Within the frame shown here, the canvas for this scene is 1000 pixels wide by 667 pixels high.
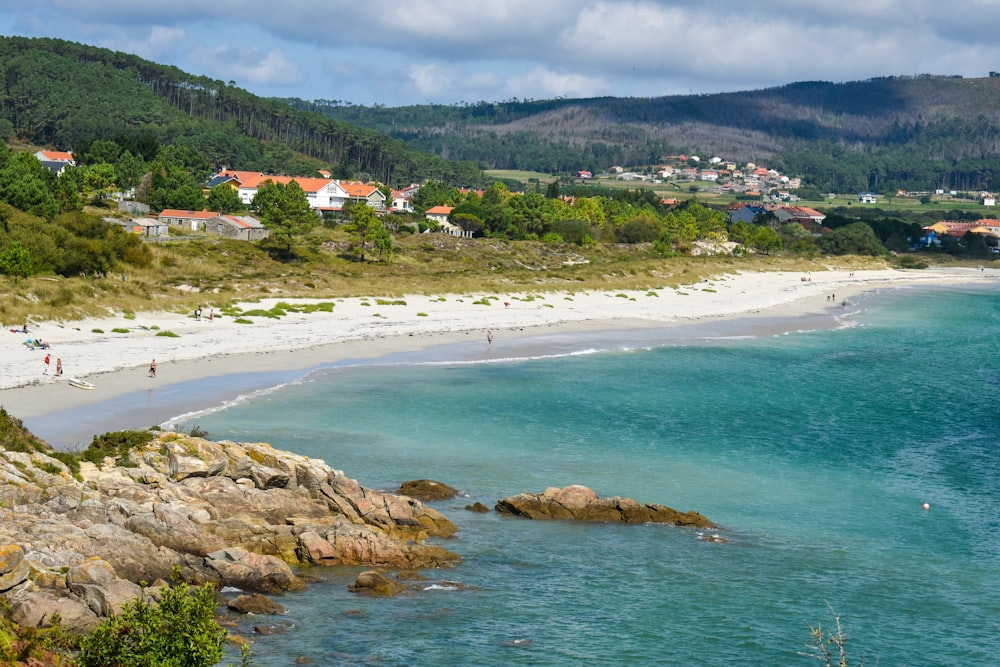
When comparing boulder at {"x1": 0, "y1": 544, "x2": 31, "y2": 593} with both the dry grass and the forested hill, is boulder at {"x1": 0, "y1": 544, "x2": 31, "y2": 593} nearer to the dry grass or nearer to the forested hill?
the dry grass

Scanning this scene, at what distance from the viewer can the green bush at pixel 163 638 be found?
54.1ft

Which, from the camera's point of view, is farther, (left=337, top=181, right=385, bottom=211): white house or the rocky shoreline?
(left=337, top=181, right=385, bottom=211): white house

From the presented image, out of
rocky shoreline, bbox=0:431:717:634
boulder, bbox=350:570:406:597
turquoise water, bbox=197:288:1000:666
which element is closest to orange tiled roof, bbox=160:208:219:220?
turquoise water, bbox=197:288:1000:666

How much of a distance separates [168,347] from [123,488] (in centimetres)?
2715

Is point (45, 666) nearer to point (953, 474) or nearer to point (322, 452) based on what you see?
point (322, 452)

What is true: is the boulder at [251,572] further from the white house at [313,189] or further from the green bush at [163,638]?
the white house at [313,189]

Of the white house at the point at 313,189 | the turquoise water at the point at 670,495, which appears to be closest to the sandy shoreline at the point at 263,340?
the turquoise water at the point at 670,495

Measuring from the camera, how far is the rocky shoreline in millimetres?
20859

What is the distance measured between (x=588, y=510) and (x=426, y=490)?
4.73 meters

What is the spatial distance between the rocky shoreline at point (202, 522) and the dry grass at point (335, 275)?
94.0 ft

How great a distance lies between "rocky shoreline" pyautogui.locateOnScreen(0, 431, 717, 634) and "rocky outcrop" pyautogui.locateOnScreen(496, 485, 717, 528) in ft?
0.10

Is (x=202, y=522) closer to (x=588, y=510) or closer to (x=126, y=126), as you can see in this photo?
(x=588, y=510)

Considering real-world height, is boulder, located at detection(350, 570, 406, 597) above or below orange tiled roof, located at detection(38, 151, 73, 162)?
below

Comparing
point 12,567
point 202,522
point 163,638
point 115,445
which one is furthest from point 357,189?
point 163,638
